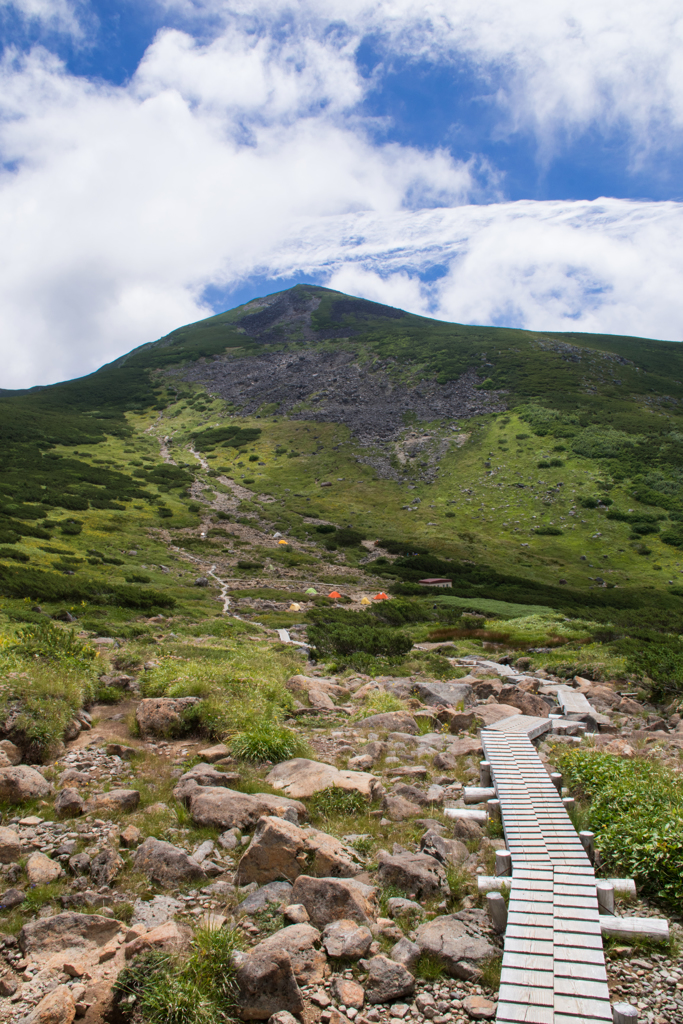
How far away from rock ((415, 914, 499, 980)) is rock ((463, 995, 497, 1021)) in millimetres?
311

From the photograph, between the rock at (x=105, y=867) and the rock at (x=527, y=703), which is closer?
the rock at (x=105, y=867)

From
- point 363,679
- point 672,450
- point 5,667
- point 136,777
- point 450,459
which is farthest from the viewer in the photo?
point 450,459

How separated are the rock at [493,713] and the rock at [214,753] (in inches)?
284

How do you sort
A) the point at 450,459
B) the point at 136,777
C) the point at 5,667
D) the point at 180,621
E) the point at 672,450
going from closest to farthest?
the point at 136,777 < the point at 5,667 < the point at 180,621 < the point at 672,450 < the point at 450,459

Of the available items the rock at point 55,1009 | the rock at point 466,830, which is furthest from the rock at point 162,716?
the rock at point 55,1009

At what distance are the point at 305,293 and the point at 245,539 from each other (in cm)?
13592

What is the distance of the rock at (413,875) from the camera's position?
23.4ft

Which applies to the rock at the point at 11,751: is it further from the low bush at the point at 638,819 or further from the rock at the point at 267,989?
the low bush at the point at 638,819

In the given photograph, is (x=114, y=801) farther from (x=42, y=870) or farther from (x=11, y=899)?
(x=11, y=899)

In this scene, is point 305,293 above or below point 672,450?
above

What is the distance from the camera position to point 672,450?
246 feet

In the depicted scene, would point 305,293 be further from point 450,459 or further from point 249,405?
point 450,459

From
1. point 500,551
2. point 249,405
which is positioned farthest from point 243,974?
point 249,405

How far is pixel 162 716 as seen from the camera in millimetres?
11531
